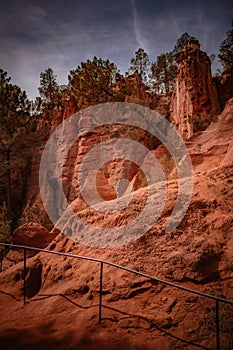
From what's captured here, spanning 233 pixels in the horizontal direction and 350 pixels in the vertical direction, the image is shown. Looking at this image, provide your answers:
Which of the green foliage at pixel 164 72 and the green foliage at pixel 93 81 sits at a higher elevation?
the green foliage at pixel 164 72

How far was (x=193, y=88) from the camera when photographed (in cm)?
2253

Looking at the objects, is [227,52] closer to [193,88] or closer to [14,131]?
[193,88]

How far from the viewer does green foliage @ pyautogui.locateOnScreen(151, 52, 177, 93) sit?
108 feet

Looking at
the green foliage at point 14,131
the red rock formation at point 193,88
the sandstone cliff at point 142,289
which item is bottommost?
the sandstone cliff at point 142,289

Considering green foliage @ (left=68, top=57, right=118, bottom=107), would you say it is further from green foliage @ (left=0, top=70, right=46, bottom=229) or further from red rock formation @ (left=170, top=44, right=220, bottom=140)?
red rock formation @ (left=170, top=44, right=220, bottom=140)

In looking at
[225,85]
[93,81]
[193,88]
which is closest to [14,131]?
[93,81]

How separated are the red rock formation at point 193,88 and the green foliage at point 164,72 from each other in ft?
29.8

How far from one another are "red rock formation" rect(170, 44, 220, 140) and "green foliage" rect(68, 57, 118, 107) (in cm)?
800

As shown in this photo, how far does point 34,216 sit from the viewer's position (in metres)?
18.5

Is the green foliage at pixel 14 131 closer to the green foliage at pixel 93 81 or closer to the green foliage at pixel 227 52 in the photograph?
the green foliage at pixel 93 81

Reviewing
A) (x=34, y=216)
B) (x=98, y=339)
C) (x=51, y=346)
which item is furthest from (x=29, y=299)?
(x=34, y=216)

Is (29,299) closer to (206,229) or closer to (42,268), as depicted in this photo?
(42,268)

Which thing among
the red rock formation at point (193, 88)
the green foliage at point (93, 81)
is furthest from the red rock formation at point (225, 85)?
the green foliage at point (93, 81)

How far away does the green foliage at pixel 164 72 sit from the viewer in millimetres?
32969
